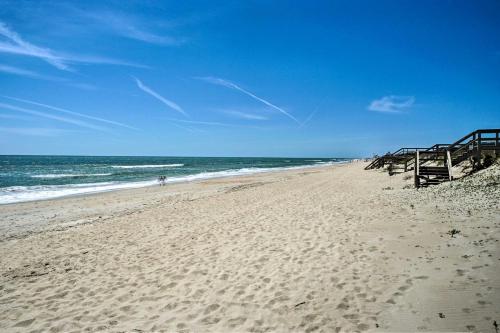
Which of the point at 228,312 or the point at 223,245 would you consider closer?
the point at 228,312

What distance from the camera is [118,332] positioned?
4273 mm

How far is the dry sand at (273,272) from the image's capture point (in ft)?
14.1

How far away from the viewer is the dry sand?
14.1ft

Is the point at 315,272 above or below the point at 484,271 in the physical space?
below

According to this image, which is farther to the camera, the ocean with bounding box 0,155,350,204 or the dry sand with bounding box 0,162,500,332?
the ocean with bounding box 0,155,350,204

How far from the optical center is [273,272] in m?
5.91

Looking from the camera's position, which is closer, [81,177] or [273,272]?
[273,272]

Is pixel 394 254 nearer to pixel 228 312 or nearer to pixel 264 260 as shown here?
pixel 264 260

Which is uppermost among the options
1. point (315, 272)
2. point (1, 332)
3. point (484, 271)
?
point (484, 271)

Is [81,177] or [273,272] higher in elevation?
[81,177]

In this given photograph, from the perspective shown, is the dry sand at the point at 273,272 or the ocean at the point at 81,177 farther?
the ocean at the point at 81,177

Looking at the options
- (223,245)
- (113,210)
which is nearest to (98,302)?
(223,245)

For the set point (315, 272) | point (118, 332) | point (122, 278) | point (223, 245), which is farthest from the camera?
point (223, 245)

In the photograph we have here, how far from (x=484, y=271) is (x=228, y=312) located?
14.9ft
